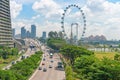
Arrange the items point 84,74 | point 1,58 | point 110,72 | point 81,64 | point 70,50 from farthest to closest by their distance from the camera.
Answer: point 1,58, point 70,50, point 81,64, point 84,74, point 110,72

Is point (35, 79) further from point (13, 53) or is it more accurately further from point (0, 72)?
point (13, 53)

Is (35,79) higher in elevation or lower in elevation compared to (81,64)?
lower

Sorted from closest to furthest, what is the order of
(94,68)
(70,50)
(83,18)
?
(94,68), (70,50), (83,18)

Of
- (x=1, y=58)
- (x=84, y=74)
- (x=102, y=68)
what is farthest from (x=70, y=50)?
(x=102, y=68)

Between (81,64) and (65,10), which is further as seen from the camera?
(65,10)

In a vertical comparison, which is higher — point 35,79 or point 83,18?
point 83,18

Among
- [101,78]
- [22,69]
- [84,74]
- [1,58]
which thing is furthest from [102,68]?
[1,58]

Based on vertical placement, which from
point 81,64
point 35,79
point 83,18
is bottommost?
point 35,79

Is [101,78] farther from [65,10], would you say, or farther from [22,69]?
[65,10]

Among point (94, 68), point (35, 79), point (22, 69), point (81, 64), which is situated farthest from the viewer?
point (35, 79)
